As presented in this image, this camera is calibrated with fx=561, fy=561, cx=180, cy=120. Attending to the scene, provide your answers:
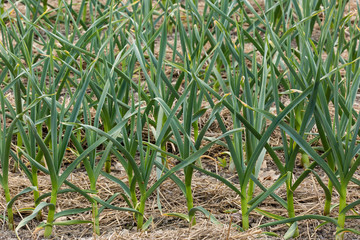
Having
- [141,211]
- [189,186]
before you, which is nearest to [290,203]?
[189,186]

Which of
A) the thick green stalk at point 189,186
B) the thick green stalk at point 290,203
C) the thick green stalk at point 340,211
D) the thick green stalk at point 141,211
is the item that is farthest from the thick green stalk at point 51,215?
the thick green stalk at point 340,211

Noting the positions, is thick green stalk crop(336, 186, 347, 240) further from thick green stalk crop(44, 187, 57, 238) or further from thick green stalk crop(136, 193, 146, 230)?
thick green stalk crop(44, 187, 57, 238)

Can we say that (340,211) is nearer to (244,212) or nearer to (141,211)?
(244,212)

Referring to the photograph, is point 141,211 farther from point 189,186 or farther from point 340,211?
point 340,211

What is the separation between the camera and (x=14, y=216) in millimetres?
1964

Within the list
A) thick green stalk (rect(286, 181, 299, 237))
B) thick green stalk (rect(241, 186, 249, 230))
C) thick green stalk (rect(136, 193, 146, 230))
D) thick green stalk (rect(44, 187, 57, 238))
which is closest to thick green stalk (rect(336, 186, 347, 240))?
thick green stalk (rect(286, 181, 299, 237))

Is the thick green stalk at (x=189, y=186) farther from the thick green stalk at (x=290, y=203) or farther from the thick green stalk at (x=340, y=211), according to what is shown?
the thick green stalk at (x=340, y=211)

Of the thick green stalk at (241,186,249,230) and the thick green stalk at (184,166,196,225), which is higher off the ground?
the thick green stalk at (184,166,196,225)

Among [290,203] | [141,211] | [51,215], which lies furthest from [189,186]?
[51,215]

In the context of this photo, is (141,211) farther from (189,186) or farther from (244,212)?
(244,212)

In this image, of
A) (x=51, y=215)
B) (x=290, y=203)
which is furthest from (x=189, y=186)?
(x=51, y=215)

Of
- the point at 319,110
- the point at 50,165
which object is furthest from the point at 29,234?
the point at 319,110

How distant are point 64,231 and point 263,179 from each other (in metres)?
0.82

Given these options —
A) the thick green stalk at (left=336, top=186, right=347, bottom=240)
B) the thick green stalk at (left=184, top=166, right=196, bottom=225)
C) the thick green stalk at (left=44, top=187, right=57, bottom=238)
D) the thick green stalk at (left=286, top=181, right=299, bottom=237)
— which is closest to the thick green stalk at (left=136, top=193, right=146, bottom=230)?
the thick green stalk at (left=184, top=166, right=196, bottom=225)
